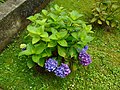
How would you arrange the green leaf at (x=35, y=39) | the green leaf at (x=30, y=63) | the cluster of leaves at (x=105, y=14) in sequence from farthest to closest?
the cluster of leaves at (x=105, y=14), the green leaf at (x=30, y=63), the green leaf at (x=35, y=39)

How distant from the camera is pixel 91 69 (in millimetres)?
3135

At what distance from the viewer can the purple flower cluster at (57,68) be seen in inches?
107

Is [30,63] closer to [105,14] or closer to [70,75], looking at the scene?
[70,75]

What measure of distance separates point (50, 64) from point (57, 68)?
86 mm

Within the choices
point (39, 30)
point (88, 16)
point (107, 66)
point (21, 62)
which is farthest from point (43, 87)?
point (88, 16)

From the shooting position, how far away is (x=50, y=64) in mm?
2709

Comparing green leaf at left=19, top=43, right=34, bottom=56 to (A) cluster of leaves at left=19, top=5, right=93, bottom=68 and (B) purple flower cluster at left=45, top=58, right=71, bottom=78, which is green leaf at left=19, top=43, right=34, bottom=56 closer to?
(A) cluster of leaves at left=19, top=5, right=93, bottom=68

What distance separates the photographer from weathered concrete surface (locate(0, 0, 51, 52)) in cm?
305

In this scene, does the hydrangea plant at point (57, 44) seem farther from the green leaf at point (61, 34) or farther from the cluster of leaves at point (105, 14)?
the cluster of leaves at point (105, 14)

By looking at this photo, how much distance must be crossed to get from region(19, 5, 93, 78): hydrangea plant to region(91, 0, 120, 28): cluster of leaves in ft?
2.64

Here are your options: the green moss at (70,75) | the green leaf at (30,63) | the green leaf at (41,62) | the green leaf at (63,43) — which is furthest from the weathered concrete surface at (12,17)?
the green leaf at (63,43)

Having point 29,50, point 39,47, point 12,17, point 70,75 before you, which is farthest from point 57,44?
point 12,17

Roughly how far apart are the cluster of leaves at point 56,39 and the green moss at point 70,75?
190 mm

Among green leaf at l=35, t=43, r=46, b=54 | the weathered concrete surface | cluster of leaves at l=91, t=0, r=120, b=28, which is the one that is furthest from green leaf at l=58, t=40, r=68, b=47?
cluster of leaves at l=91, t=0, r=120, b=28
